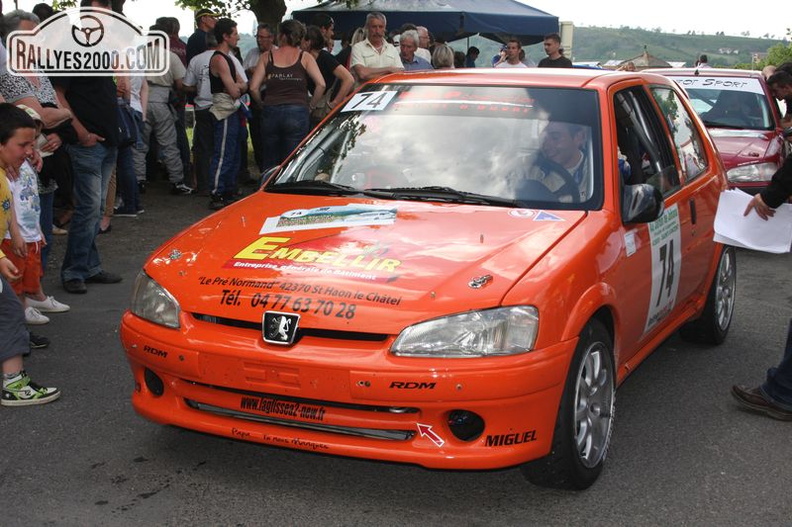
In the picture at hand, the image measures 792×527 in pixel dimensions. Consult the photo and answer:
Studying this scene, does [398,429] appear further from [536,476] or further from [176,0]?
[176,0]

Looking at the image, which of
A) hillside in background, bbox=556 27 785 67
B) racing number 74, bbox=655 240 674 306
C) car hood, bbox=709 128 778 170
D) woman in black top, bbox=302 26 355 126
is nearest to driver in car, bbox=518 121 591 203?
racing number 74, bbox=655 240 674 306

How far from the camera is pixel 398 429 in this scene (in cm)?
360

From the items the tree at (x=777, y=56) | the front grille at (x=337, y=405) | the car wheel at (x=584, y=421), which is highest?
the front grille at (x=337, y=405)

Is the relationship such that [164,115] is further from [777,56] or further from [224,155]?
[777,56]

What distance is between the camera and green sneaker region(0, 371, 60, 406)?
15.8 ft

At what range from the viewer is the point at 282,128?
10.3m

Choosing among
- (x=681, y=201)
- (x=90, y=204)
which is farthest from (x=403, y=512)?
(x=90, y=204)

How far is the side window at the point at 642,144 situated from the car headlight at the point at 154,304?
7.08 feet

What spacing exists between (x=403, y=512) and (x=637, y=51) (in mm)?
117004

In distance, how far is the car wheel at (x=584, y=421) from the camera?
375cm

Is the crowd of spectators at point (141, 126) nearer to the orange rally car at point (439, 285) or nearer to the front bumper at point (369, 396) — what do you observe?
the orange rally car at point (439, 285)

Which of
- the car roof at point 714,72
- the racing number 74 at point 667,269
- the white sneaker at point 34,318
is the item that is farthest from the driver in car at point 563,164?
the car roof at point 714,72

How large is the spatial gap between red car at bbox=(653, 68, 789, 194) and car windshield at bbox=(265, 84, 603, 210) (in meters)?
5.17

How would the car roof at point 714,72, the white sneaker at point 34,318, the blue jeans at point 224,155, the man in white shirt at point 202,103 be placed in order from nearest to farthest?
the white sneaker at point 34,318, the blue jeans at point 224,155, the car roof at point 714,72, the man in white shirt at point 202,103
